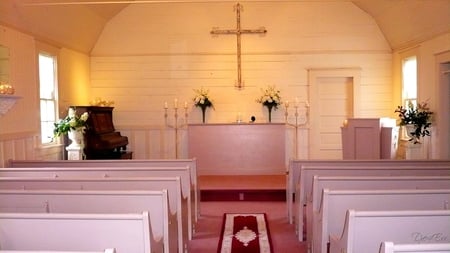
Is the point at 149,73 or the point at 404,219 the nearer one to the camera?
the point at 404,219

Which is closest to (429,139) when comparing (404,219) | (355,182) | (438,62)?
(438,62)

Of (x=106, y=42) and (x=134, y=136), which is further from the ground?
(x=106, y=42)

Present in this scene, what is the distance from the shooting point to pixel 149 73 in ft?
27.8

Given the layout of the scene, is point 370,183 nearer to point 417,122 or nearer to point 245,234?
point 245,234

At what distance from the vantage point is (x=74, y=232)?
7.20 ft

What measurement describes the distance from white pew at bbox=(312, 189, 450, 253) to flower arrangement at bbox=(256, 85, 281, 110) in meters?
5.28

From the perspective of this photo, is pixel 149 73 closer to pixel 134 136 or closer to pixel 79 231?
pixel 134 136

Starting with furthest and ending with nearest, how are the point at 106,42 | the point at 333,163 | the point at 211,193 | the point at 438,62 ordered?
the point at 106,42 → the point at 438,62 → the point at 211,193 → the point at 333,163

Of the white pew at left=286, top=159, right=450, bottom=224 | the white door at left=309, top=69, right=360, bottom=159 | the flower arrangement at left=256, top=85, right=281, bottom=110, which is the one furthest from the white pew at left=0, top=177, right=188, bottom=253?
the white door at left=309, top=69, right=360, bottom=159

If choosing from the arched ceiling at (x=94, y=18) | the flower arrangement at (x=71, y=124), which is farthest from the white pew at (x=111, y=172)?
the arched ceiling at (x=94, y=18)

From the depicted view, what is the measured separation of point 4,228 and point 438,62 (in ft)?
20.9

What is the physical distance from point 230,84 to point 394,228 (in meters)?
6.34

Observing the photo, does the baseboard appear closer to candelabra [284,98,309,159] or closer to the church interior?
the church interior

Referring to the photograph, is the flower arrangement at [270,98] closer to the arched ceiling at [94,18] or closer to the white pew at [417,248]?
the arched ceiling at [94,18]
